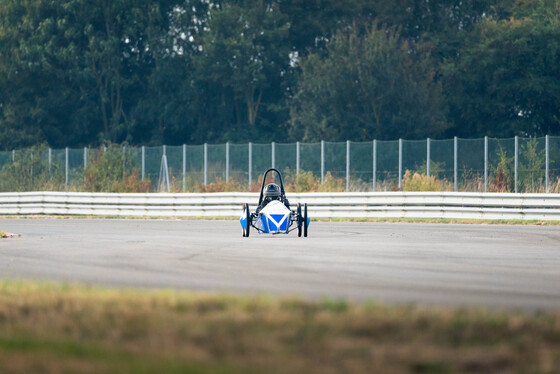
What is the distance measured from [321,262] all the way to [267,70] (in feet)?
157

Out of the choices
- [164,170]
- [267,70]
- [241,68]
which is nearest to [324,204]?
[164,170]

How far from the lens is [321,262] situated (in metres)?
15.2

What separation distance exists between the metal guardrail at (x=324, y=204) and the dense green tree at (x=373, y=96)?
2292 cm

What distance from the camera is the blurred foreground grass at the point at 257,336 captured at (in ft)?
23.0

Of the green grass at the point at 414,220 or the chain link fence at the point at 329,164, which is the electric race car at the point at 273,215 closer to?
the green grass at the point at 414,220

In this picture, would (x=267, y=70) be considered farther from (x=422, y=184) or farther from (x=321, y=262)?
(x=321, y=262)

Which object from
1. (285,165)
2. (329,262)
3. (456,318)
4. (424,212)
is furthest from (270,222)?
(285,165)

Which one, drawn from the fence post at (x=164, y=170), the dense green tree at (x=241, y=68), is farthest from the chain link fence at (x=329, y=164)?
the dense green tree at (x=241, y=68)

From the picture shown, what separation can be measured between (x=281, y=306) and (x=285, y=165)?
31.5 metres

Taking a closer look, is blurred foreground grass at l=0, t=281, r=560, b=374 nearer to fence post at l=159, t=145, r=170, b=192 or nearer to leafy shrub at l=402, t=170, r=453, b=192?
leafy shrub at l=402, t=170, r=453, b=192

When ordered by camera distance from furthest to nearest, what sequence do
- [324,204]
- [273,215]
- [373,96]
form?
[373,96] → [324,204] → [273,215]

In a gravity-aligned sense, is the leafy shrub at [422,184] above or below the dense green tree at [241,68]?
below

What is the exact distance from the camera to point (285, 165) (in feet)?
135

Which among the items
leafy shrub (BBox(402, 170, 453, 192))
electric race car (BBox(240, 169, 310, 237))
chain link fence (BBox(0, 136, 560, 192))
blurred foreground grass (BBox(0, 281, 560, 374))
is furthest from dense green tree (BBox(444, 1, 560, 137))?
blurred foreground grass (BBox(0, 281, 560, 374))
